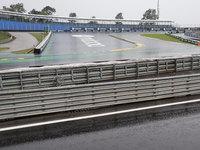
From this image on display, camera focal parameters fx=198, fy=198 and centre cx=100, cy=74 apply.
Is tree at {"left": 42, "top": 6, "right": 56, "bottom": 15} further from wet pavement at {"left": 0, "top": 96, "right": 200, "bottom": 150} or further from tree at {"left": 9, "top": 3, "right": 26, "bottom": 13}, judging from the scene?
wet pavement at {"left": 0, "top": 96, "right": 200, "bottom": 150}

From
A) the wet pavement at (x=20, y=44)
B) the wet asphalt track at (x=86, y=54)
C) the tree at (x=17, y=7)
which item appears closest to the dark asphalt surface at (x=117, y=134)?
the wet asphalt track at (x=86, y=54)

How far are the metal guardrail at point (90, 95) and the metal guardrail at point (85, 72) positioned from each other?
8.70 ft

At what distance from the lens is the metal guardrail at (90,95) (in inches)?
308

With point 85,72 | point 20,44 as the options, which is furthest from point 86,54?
point 20,44

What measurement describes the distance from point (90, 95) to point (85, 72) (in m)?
4.13

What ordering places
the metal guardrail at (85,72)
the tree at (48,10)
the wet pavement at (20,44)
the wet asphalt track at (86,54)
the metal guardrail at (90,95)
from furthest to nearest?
the tree at (48,10) → the wet pavement at (20,44) → the wet asphalt track at (86,54) → the metal guardrail at (85,72) → the metal guardrail at (90,95)

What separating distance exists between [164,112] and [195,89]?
114 inches

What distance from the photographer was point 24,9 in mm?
146125

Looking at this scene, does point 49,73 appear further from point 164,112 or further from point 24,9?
point 24,9

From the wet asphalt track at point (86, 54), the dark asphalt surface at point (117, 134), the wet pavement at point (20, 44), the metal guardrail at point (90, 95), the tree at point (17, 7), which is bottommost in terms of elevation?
the dark asphalt surface at point (117, 134)

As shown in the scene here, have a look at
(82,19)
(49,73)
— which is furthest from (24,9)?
(49,73)

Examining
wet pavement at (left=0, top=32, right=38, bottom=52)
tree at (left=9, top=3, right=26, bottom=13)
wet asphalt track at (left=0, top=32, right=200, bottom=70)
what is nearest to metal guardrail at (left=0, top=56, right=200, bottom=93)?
wet asphalt track at (left=0, top=32, right=200, bottom=70)

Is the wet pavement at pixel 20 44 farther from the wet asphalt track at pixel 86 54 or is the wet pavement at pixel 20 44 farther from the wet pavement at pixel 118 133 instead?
the wet pavement at pixel 118 133

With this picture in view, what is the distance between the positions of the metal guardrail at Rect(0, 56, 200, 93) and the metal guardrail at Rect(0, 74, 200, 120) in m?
2.65
